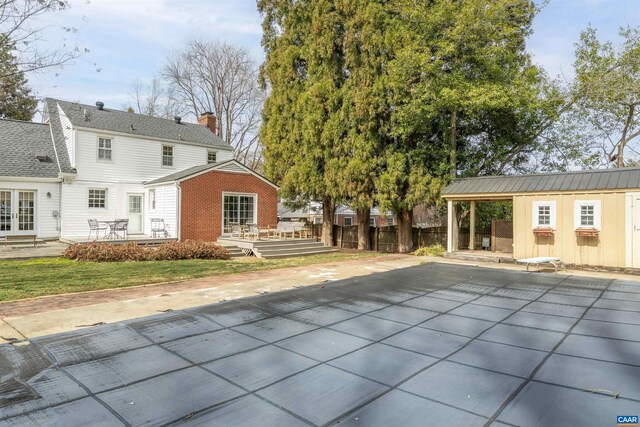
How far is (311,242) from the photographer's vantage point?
54.0ft

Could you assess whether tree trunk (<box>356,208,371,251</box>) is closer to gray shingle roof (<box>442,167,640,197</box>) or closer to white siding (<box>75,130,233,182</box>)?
gray shingle roof (<box>442,167,640,197</box>)

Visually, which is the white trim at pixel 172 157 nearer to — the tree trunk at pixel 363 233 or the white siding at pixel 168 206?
the white siding at pixel 168 206

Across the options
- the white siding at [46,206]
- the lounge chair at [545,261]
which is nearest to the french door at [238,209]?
the white siding at [46,206]

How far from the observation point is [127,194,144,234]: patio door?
17.9m

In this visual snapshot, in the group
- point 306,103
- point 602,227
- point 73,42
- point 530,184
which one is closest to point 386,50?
point 306,103

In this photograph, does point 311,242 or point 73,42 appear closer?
point 73,42

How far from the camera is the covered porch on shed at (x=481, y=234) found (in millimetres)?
13195

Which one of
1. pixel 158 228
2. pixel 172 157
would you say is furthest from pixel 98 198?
pixel 172 157

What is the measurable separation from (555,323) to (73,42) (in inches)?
461

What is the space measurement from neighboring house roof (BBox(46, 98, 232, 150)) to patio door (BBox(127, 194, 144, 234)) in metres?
3.16

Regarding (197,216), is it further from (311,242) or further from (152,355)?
(152,355)

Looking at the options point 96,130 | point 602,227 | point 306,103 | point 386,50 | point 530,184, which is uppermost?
point 386,50

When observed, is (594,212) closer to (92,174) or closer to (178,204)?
(178,204)

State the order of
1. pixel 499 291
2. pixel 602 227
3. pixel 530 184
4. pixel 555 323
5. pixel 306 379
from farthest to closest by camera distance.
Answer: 1. pixel 530 184
2. pixel 602 227
3. pixel 499 291
4. pixel 555 323
5. pixel 306 379
